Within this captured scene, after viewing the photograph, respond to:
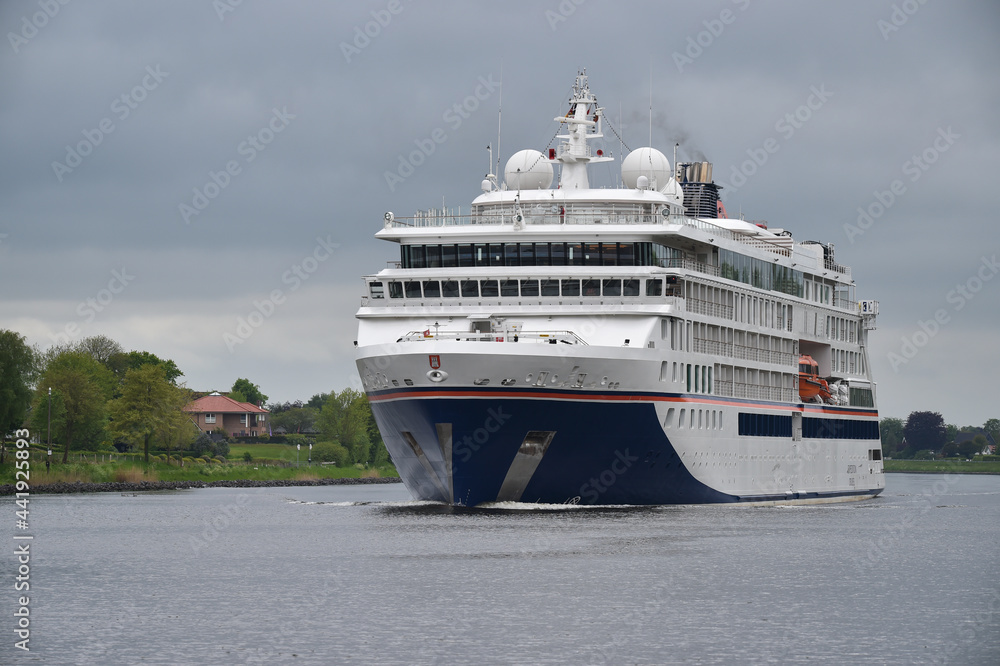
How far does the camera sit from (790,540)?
190 feet

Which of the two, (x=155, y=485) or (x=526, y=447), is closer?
(x=526, y=447)

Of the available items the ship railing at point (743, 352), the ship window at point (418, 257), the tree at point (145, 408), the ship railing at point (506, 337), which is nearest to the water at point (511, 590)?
the ship railing at point (506, 337)

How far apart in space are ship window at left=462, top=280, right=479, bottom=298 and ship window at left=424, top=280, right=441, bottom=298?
3.69 feet

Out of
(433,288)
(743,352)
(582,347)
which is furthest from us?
(743,352)

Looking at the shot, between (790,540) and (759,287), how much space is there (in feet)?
73.9

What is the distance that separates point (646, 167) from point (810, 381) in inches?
649

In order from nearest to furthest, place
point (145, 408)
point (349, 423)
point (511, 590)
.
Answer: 1. point (511, 590)
2. point (145, 408)
3. point (349, 423)

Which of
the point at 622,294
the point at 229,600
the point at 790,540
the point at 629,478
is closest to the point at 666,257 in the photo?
the point at 622,294

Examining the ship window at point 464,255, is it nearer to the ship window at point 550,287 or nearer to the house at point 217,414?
the ship window at point 550,287

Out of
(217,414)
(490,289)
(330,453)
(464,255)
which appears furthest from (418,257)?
(217,414)

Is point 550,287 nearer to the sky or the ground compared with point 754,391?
nearer to the sky

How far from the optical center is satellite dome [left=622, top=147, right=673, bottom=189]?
77.5 m

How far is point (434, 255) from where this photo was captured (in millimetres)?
67062

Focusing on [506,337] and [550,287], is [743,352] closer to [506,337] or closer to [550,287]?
[550,287]
